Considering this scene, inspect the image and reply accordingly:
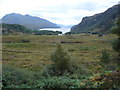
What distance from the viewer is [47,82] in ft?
28.7

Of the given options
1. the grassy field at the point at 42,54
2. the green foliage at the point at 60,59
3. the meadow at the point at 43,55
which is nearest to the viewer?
the green foliage at the point at 60,59

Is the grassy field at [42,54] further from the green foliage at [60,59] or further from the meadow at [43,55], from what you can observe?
the green foliage at [60,59]

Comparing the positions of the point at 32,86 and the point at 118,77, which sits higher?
the point at 118,77

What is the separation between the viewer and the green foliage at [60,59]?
17.8m

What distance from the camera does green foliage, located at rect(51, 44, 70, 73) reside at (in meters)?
17.8

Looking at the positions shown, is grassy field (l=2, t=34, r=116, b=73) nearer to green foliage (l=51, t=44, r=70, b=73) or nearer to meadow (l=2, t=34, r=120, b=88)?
meadow (l=2, t=34, r=120, b=88)

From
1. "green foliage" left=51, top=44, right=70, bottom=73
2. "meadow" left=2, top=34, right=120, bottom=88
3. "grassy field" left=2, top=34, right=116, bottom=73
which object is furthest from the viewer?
"grassy field" left=2, top=34, right=116, bottom=73

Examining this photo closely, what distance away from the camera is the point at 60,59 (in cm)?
1895

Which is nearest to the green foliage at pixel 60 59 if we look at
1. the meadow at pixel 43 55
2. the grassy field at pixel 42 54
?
the meadow at pixel 43 55

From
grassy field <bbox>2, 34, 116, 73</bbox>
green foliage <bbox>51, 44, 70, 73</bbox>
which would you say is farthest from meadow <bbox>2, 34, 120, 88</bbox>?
green foliage <bbox>51, 44, 70, 73</bbox>

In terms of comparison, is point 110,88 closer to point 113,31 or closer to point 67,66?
point 67,66

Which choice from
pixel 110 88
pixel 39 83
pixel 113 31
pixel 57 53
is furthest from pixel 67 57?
pixel 110 88

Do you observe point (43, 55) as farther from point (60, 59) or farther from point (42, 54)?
point (60, 59)

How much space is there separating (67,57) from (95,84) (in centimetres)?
1157
